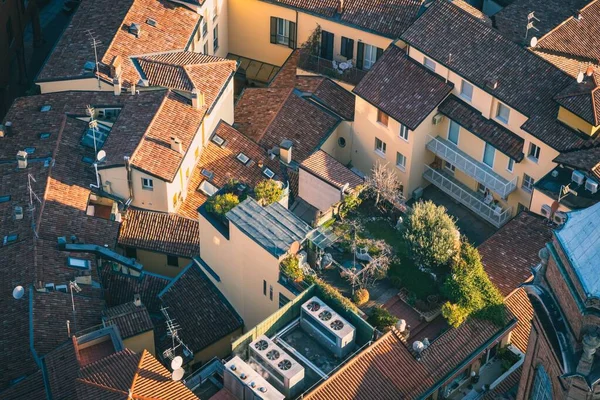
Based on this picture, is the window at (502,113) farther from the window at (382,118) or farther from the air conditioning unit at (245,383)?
the air conditioning unit at (245,383)

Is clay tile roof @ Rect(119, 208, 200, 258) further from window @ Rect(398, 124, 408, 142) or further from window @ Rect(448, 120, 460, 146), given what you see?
window @ Rect(448, 120, 460, 146)

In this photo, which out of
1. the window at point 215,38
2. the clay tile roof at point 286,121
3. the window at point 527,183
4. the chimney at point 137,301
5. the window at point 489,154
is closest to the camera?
the chimney at point 137,301

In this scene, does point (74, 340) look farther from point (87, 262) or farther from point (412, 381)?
point (412, 381)

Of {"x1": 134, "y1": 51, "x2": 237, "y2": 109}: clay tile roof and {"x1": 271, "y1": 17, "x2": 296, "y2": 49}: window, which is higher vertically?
{"x1": 271, "y1": 17, "x2": 296, "y2": 49}: window

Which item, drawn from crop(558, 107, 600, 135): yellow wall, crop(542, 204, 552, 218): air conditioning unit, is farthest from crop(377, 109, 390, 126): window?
crop(542, 204, 552, 218): air conditioning unit

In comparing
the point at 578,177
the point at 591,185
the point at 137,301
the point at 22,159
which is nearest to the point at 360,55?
the point at 578,177

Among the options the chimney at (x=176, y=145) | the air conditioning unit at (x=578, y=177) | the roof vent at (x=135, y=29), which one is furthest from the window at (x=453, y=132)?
the roof vent at (x=135, y=29)

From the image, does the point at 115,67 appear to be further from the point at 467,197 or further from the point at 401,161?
the point at 467,197
